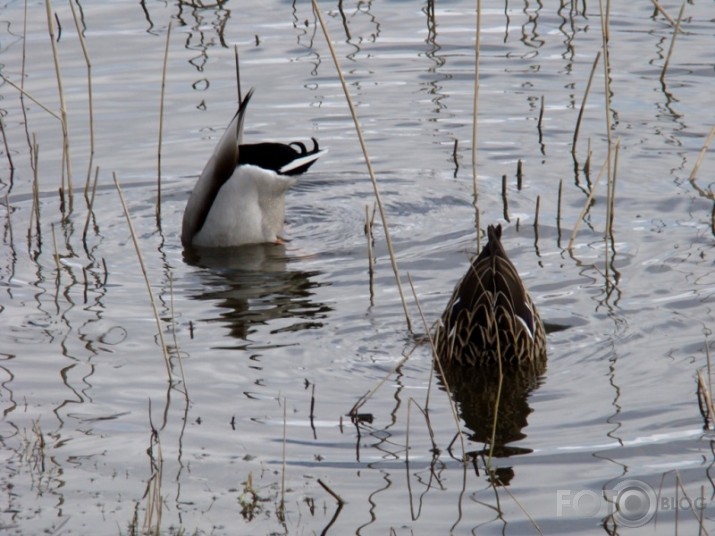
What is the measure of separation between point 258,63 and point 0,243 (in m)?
4.39

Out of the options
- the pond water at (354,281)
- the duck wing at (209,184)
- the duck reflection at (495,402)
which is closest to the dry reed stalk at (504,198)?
the pond water at (354,281)

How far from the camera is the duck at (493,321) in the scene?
6453 mm

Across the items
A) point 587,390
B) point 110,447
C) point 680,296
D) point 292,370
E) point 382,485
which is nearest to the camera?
point 382,485

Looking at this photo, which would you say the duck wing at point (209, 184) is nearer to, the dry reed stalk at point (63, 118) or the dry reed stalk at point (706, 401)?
the dry reed stalk at point (63, 118)

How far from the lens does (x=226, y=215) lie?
912 cm

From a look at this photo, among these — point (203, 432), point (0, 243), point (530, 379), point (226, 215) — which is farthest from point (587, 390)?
point (0, 243)

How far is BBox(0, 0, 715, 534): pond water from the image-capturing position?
16.8 ft

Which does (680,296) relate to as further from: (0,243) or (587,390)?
(0,243)

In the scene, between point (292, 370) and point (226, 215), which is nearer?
point (292, 370)

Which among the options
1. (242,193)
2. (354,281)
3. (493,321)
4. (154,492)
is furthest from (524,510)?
(242,193)

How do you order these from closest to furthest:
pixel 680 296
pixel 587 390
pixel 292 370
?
pixel 587 390
pixel 292 370
pixel 680 296

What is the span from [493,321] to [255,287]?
86.0 inches

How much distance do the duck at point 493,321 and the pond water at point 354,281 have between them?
0.18 metres

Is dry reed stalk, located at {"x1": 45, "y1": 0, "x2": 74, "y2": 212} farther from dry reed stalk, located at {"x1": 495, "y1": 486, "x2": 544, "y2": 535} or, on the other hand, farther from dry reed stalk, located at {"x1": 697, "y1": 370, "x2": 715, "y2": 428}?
dry reed stalk, located at {"x1": 697, "y1": 370, "x2": 715, "y2": 428}
